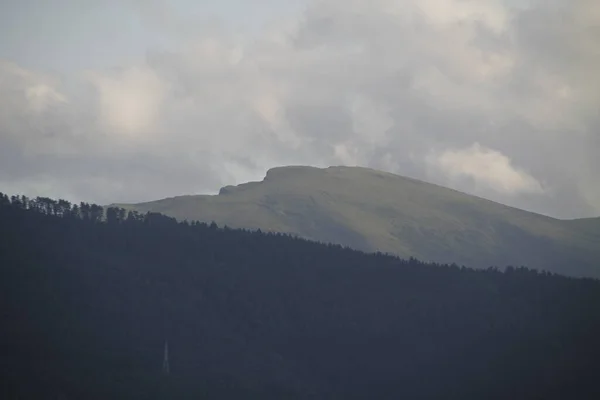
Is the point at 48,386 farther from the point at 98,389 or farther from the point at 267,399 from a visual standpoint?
the point at 267,399

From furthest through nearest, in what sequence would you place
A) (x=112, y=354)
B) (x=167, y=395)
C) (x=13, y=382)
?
1. (x=112, y=354)
2. (x=167, y=395)
3. (x=13, y=382)

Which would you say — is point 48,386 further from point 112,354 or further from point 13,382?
point 112,354

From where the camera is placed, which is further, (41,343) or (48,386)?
(41,343)

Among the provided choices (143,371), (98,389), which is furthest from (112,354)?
(98,389)

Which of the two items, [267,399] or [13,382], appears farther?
[267,399]

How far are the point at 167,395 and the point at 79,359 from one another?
56.5 ft

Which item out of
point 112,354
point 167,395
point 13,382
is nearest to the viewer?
point 13,382

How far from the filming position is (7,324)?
192 m

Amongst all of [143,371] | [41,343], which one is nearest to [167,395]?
[143,371]

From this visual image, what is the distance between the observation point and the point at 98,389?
579ft

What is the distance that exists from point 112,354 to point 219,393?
67.2ft

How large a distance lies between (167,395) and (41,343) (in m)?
24.4

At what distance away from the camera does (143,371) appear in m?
192

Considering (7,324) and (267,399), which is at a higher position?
(7,324)
